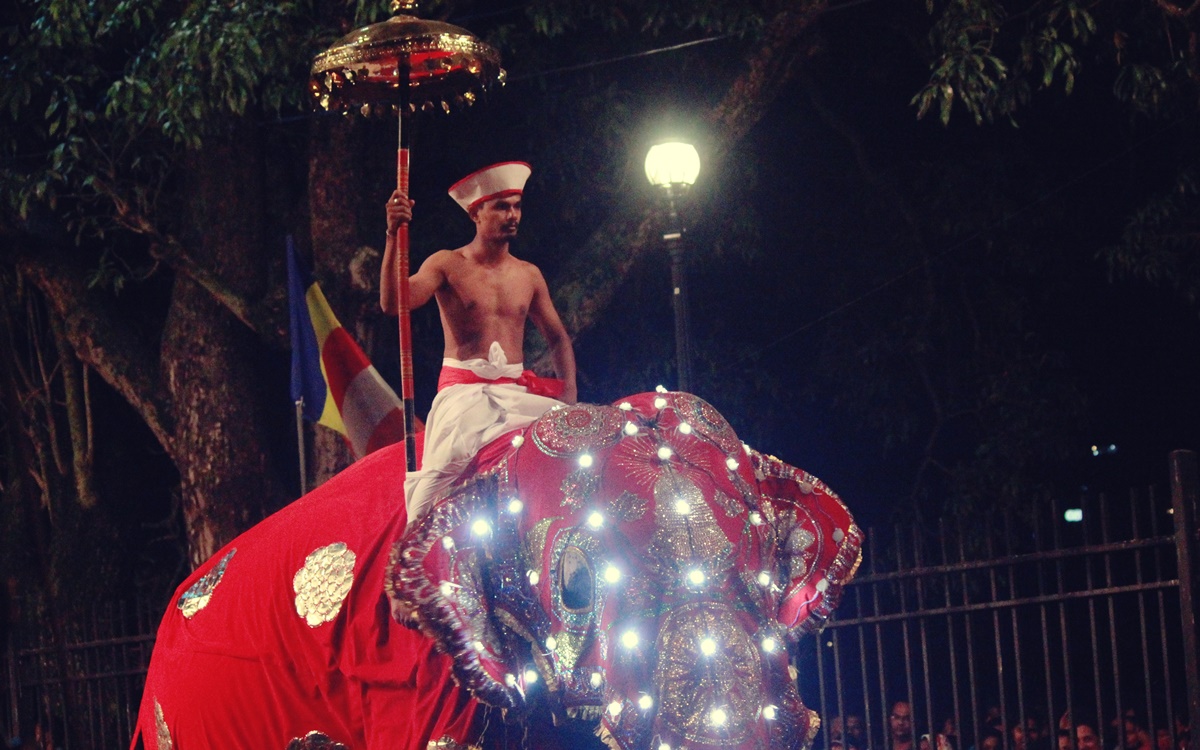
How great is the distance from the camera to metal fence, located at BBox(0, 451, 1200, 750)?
619cm

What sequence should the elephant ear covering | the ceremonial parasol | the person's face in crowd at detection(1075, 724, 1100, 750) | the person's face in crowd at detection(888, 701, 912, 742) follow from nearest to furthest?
the elephant ear covering
the ceremonial parasol
the person's face in crowd at detection(1075, 724, 1100, 750)
the person's face in crowd at detection(888, 701, 912, 742)

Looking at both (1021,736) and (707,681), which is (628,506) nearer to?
(707,681)

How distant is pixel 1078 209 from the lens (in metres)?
12.1

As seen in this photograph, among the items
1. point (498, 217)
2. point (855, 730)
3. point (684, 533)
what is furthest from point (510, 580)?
point (855, 730)

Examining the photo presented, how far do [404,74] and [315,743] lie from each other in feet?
7.15

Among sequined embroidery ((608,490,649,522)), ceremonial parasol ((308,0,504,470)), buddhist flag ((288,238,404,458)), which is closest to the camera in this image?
sequined embroidery ((608,490,649,522))

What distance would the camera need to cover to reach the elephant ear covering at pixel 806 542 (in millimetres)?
4770

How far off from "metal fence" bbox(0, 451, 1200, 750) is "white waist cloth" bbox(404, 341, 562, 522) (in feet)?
3.73

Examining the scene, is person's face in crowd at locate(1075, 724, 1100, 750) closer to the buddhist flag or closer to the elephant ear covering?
the elephant ear covering

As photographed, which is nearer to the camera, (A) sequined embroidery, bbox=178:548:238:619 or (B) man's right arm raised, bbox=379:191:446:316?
(B) man's right arm raised, bbox=379:191:446:316

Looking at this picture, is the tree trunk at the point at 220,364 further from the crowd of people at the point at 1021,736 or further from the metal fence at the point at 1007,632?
the crowd of people at the point at 1021,736

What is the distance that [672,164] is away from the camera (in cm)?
848

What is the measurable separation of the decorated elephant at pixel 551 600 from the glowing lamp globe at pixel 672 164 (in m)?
3.43

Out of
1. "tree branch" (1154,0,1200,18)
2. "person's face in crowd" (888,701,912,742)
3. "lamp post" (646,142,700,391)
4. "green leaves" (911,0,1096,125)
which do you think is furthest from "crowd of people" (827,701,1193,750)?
"tree branch" (1154,0,1200,18)
